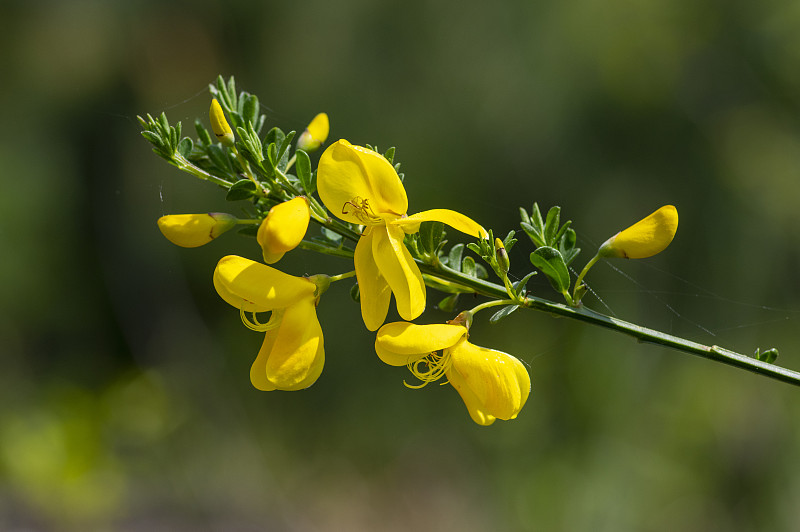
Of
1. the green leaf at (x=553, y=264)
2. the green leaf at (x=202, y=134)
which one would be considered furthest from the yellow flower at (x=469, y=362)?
the green leaf at (x=202, y=134)

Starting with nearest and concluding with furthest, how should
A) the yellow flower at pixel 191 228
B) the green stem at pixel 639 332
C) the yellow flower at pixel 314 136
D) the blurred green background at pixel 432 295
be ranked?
the green stem at pixel 639 332
the yellow flower at pixel 191 228
the yellow flower at pixel 314 136
the blurred green background at pixel 432 295

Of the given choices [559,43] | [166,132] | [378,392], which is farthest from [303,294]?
[378,392]

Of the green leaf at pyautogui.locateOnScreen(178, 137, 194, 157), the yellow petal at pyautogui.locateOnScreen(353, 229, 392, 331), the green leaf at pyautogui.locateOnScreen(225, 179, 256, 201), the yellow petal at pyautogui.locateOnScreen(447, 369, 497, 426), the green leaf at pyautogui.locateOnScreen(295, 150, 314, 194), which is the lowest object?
the yellow petal at pyautogui.locateOnScreen(447, 369, 497, 426)

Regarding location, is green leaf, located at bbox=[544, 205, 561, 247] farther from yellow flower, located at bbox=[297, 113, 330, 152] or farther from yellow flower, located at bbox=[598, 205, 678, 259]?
yellow flower, located at bbox=[297, 113, 330, 152]

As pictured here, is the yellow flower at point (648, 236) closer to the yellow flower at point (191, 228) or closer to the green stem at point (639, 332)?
the green stem at point (639, 332)

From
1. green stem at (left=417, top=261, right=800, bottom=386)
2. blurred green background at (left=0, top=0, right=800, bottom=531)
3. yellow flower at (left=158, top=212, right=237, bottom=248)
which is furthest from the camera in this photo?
blurred green background at (left=0, top=0, right=800, bottom=531)

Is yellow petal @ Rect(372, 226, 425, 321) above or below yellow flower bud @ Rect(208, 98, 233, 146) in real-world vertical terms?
below

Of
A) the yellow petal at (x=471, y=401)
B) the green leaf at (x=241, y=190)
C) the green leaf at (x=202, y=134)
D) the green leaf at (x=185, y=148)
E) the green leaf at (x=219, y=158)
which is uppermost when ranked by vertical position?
the green leaf at (x=202, y=134)

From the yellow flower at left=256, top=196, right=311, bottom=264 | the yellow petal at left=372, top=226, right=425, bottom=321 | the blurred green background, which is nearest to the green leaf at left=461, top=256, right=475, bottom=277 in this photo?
the yellow petal at left=372, top=226, right=425, bottom=321
